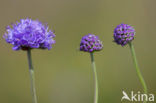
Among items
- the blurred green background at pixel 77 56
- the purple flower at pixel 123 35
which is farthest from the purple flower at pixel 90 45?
the blurred green background at pixel 77 56

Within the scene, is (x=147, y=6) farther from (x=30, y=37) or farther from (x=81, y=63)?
(x=30, y=37)

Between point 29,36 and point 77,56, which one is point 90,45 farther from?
point 77,56

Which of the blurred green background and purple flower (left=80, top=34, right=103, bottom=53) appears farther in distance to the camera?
the blurred green background

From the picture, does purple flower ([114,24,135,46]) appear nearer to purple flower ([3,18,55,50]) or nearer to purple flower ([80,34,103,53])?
purple flower ([80,34,103,53])

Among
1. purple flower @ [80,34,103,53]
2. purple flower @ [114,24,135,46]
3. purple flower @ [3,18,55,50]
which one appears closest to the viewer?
purple flower @ [3,18,55,50]

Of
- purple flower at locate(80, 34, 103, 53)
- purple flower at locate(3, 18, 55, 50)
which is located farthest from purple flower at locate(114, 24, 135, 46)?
purple flower at locate(3, 18, 55, 50)

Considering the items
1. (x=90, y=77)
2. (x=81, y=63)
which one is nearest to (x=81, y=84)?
(x=90, y=77)

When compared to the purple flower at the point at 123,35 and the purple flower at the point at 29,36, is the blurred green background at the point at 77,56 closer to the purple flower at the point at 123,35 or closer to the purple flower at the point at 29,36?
the purple flower at the point at 123,35
